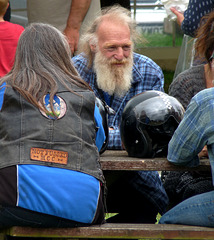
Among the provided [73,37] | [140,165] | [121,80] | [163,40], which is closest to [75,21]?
[73,37]

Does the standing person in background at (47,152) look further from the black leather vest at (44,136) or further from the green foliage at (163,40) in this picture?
the green foliage at (163,40)

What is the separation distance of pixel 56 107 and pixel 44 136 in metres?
0.19

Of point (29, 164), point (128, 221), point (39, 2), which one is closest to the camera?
point (29, 164)

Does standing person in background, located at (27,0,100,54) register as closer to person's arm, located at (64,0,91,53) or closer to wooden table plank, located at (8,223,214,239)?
person's arm, located at (64,0,91,53)

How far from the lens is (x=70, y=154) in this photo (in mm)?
3256

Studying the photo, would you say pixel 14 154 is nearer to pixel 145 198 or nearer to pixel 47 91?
pixel 47 91

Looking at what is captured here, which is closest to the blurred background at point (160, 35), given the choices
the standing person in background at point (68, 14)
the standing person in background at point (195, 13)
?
the standing person in background at point (68, 14)

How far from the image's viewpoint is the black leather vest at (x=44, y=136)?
3.18m

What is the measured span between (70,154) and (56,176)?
15cm

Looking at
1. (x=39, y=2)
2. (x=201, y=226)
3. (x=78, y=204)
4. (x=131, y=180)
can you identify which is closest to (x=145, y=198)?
(x=131, y=180)

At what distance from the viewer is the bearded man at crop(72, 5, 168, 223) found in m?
4.52

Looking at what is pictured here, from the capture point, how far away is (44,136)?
10.5 feet

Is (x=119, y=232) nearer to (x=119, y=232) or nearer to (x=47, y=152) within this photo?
(x=119, y=232)

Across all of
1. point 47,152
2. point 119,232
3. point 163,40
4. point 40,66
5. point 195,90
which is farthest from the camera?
point 163,40
